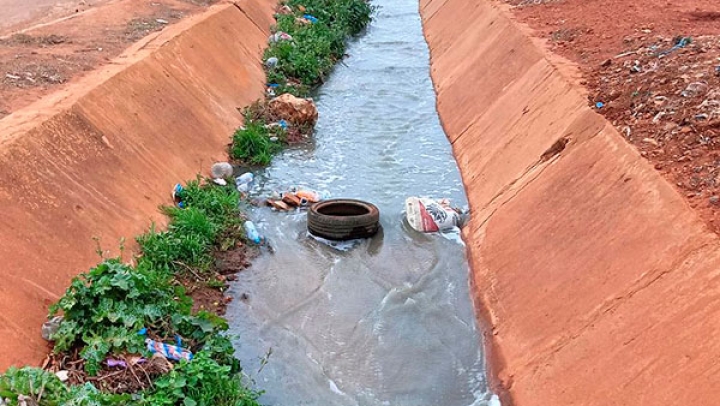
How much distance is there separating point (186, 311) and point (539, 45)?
8375 mm

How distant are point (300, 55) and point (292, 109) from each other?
336 centimetres

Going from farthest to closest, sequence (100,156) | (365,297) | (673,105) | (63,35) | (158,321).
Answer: (63,35), (100,156), (365,297), (673,105), (158,321)

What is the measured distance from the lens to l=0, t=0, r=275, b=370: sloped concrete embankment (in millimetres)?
6273

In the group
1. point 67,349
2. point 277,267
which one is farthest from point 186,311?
point 277,267

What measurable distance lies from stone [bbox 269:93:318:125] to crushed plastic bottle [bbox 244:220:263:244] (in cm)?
431

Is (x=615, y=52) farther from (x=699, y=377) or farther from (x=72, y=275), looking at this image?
(x=72, y=275)

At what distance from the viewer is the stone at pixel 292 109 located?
13133 mm

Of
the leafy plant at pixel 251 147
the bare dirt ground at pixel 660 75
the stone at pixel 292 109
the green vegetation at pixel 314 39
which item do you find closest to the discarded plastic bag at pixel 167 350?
the bare dirt ground at pixel 660 75

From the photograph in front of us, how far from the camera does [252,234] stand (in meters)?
9.16

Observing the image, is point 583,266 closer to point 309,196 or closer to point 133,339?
point 133,339

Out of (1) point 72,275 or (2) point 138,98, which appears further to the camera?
(2) point 138,98

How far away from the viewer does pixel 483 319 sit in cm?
742

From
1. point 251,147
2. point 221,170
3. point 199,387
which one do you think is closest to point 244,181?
point 221,170

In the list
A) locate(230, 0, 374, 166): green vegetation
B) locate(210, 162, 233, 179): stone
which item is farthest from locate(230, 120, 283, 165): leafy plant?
locate(210, 162, 233, 179): stone
